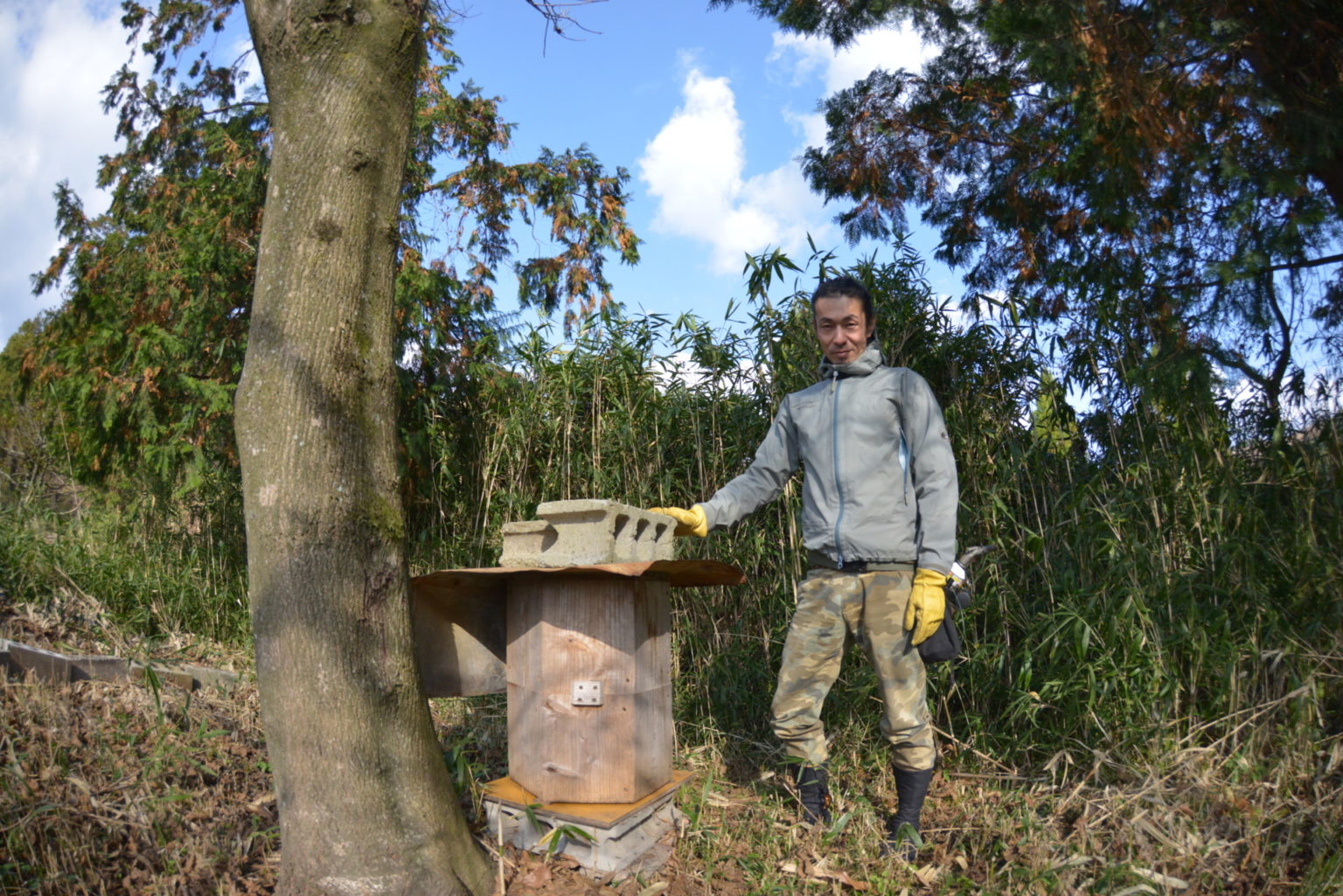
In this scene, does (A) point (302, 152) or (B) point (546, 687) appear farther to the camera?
(B) point (546, 687)

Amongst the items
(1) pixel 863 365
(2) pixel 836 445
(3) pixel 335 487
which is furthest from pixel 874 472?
(3) pixel 335 487

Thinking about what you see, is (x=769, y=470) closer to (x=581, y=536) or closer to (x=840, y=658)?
(x=840, y=658)

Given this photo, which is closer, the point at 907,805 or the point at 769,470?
the point at 907,805

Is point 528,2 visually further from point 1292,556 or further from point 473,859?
point 1292,556

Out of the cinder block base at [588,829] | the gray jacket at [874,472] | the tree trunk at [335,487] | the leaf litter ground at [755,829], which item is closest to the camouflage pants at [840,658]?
the gray jacket at [874,472]

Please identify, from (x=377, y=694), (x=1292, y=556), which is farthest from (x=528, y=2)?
(x=1292, y=556)

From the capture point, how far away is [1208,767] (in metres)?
2.91

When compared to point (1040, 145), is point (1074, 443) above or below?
below

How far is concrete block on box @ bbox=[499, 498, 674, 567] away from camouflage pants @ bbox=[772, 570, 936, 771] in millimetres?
622

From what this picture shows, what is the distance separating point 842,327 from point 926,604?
1.02 m

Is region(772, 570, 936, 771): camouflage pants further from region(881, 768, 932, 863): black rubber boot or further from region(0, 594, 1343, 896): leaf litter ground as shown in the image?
region(0, 594, 1343, 896): leaf litter ground

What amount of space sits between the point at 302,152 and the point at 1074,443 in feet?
10.5

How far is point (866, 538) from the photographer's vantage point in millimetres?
2951

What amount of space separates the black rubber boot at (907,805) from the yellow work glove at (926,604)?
1.54 feet
